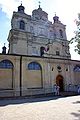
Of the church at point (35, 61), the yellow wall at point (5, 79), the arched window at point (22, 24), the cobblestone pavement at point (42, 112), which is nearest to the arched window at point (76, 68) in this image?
the church at point (35, 61)

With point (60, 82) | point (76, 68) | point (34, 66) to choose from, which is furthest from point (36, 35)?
point (60, 82)

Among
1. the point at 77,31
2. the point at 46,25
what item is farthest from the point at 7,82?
the point at 46,25

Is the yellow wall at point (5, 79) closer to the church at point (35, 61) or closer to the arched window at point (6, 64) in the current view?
the church at point (35, 61)

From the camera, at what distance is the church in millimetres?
21109

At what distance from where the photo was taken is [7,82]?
20.7 meters

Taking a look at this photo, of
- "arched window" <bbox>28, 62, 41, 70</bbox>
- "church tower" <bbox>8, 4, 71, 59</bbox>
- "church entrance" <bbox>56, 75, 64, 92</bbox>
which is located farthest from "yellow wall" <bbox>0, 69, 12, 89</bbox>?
"church tower" <bbox>8, 4, 71, 59</bbox>

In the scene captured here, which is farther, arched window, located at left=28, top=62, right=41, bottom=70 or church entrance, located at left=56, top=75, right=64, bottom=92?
church entrance, located at left=56, top=75, right=64, bottom=92

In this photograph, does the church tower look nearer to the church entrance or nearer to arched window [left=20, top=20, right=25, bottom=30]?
arched window [left=20, top=20, right=25, bottom=30]

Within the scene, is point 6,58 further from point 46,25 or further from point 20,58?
point 46,25

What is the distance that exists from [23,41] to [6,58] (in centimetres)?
1098

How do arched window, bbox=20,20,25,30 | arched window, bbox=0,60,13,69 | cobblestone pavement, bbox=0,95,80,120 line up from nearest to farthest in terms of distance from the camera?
cobblestone pavement, bbox=0,95,80,120
arched window, bbox=0,60,13,69
arched window, bbox=20,20,25,30

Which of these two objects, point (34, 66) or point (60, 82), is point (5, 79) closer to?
point (34, 66)

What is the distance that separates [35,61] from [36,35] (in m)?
11.5

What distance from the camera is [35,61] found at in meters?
23.4
